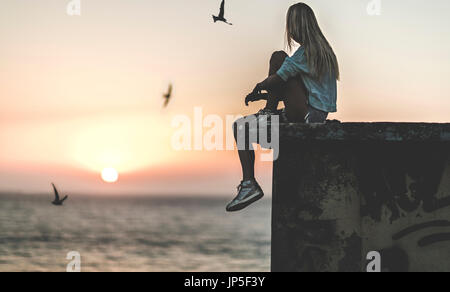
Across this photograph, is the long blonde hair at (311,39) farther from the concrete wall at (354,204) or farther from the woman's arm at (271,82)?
the concrete wall at (354,204)

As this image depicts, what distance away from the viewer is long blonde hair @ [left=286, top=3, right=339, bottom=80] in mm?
4359

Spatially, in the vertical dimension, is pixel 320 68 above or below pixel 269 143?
above

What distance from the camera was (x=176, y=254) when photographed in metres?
46.4

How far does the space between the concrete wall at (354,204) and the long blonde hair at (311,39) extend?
73cm

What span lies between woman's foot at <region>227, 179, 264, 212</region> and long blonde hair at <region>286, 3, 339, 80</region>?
0.88 meters

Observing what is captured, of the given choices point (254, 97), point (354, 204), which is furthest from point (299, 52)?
point (354, 204)

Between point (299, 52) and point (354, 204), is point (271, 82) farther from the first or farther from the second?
point (354, 204)

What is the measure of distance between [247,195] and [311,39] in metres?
1.19

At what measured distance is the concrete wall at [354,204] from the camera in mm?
3809

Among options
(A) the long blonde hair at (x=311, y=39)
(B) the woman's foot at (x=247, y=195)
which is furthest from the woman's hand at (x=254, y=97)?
(B) the woman's foot at (x=247, y=195)

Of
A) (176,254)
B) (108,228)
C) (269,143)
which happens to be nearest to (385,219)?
(269,143)

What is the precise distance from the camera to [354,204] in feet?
12.6

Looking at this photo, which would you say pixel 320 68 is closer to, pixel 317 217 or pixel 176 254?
pixel 317 217

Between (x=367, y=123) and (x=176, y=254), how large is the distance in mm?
43672
